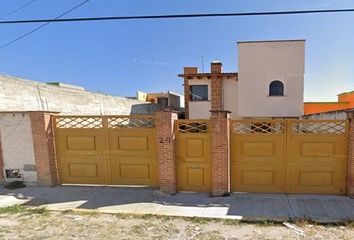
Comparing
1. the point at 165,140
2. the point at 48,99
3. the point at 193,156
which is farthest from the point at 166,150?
the point at 48,99

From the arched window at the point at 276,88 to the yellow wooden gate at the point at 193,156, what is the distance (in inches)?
371

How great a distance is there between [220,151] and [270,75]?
32.0 ft

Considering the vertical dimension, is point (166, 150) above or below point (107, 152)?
above

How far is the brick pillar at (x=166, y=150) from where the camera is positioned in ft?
21.7

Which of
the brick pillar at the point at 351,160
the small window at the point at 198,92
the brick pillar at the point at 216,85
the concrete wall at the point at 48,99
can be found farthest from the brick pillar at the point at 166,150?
the small window at the point at 198,92

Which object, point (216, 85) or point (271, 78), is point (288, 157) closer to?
point (271, 78)

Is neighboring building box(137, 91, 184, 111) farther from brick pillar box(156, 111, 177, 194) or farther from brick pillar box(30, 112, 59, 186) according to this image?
brick pillar box(156, 111, 177, 194)

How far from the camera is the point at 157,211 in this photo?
223 inches

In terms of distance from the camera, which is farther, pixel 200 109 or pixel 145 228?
pixel 200 109

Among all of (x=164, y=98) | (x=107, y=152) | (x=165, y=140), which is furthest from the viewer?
(x=164, y=98)

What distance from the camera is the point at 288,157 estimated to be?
6.40m

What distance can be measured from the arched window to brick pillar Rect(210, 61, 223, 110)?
3.44 metres

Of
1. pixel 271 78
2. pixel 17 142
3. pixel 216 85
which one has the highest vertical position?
pixel 271 78

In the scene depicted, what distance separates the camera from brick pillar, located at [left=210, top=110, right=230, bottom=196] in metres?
6.38
